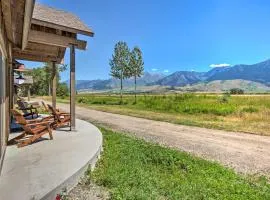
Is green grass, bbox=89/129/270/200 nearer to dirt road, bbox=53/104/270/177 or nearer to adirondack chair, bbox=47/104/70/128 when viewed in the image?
dirt road, bbox=53/104/270/177

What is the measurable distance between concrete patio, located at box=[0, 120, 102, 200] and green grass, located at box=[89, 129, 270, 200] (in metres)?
0.36

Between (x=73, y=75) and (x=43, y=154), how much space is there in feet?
12.7

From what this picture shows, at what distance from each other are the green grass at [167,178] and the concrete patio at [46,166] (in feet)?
1.20


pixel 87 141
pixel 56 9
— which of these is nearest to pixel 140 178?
pixel 87 141

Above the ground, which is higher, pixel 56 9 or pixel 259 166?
pixel 56 9

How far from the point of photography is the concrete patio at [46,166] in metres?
4.18

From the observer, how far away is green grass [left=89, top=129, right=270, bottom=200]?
15.7 feet

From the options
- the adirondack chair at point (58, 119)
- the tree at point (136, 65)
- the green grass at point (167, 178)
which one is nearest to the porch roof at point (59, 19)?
the adirondack chair at point (58, 119)

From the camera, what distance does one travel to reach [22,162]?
5.71 meters

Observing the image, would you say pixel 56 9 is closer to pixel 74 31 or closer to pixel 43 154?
pixel 74 31

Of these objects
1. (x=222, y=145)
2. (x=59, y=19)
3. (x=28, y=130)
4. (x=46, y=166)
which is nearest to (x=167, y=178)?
(x=46, y=166)

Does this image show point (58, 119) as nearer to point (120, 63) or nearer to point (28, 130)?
point (28, 130)

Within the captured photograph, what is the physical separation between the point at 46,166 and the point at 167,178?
6.94 ft

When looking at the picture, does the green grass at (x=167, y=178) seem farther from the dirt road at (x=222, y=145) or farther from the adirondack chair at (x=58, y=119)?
the adirondack chair at (x=58, y=119)
